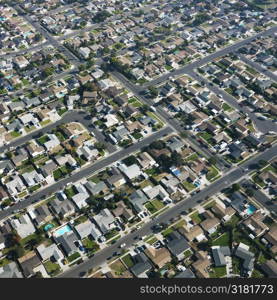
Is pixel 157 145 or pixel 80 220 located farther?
pixel 157 145

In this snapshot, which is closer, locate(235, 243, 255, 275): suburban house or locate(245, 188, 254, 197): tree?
locate(235, 243, 255, 275): suburban house

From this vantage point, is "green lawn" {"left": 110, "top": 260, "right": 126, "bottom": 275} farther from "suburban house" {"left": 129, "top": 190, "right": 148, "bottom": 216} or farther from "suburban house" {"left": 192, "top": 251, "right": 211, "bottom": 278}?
"suburban house" {"left": 192, "top": 251, "right": 211, "bottom": 278}

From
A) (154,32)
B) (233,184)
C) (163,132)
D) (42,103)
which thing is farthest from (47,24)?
(233,184)

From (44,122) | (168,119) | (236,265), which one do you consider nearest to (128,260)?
(236,265)

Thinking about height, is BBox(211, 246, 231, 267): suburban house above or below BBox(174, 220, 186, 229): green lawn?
below

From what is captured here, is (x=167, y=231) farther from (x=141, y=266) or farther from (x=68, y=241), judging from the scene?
(x=68, y=241)

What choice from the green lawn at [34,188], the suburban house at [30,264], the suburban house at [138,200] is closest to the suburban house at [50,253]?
the suburban house at [30,264]

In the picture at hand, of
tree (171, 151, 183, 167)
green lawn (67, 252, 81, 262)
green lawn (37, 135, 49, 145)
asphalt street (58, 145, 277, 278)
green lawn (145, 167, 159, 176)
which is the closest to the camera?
asphalt street (58, 145, 277, 278)

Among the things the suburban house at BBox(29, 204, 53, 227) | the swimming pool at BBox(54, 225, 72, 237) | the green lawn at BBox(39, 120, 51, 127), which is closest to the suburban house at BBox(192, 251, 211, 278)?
the swimming pool at BBox(54, 225, 72, 237)
